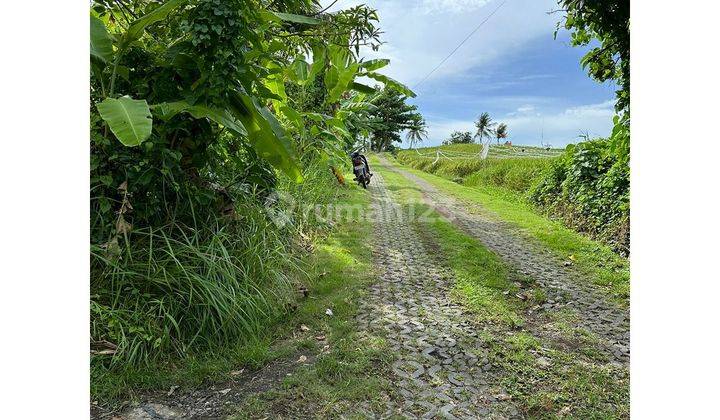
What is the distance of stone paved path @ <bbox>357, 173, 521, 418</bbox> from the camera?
2.32 m

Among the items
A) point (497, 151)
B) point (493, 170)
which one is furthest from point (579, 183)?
point (497, 151)

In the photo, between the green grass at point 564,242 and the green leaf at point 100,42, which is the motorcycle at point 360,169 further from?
the green leaf at point 100,42

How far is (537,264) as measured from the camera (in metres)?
5.08

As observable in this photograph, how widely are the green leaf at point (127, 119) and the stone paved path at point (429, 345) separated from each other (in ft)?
6.20

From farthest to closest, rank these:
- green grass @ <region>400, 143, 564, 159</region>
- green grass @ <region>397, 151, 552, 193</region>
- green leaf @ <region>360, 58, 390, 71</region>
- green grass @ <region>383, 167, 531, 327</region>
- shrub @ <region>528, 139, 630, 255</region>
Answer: green grass @ <region>400, 143, 564, 159</region>
green grass @ <region>397, 151, 552, 193</region>
shrub @ <region>528, 139, 630, 255</region>
green leaf @ <region>360, 58, 390, 71</region>
green grass @ <region>383, 167, 531, 327</region>

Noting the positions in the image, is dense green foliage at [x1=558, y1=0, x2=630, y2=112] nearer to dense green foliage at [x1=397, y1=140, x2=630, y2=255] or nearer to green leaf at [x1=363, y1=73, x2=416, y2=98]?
dense green foliage at [x1=397, y1=140, x2=630, y2=255]

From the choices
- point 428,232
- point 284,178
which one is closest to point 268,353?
point 284,178

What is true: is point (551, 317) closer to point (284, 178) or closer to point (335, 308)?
point (335, 308)

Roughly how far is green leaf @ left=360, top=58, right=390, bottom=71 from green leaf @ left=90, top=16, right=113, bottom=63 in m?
2.29

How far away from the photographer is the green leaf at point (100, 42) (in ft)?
9.16

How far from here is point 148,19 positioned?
2715 millimetres

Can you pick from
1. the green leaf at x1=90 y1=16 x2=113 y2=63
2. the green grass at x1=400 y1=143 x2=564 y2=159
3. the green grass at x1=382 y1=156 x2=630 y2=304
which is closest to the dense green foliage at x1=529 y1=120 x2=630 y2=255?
the green grass at x1=382 y1=156 x2=630 y2=304

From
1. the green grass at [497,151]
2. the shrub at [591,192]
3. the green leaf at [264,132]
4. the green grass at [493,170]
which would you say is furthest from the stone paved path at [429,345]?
the green grass at [497,151]

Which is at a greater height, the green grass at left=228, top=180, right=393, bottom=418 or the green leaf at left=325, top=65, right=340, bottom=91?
the green leaf at left=325, top=65, right=340, bottom=91
